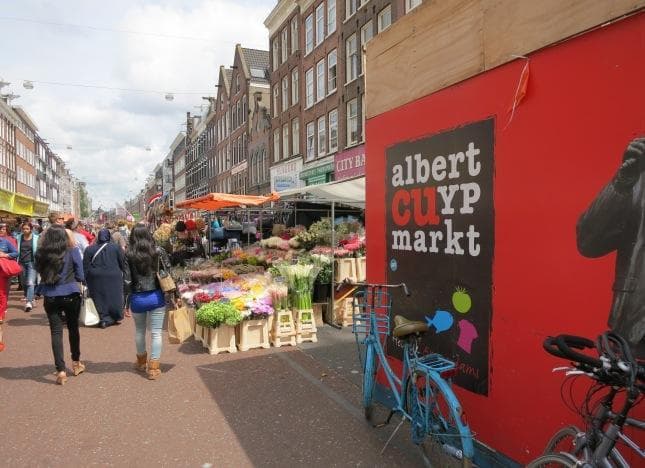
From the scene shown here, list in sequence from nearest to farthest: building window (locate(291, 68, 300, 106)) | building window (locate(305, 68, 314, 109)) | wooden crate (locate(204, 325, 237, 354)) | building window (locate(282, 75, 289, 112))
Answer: wooden crate (locate(204, 325, 237, 354)) → building window (locate(305, 68, 314, 109)) → building window (locate(291, 68, 300, 106)) → building window (locate(282, 75, 289, 112))

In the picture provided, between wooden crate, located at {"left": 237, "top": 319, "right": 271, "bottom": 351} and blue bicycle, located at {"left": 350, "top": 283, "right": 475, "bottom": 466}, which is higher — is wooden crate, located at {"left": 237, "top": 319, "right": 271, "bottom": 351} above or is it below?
below

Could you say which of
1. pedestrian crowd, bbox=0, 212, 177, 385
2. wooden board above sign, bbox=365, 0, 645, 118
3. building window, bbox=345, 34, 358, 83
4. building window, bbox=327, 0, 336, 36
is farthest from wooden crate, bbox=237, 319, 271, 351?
building window, bbox=327, 0, 336, 36

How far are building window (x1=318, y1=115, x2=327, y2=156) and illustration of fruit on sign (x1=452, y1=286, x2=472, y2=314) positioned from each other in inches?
888

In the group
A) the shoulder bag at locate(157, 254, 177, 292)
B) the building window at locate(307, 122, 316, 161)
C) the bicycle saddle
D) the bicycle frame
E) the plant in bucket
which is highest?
the building window at locate(307, 122, 316, 161)

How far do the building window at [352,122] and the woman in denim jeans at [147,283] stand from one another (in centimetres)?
1780

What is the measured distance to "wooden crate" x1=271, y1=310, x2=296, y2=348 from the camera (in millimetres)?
7082

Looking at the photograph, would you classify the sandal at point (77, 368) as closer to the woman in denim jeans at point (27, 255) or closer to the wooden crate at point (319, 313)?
the wooden crate at point (319, 313)

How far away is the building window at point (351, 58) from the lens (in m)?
22.4

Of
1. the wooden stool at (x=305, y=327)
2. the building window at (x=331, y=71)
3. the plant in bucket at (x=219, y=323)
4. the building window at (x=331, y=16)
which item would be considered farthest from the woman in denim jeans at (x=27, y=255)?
the building window at (x=331, y=16)

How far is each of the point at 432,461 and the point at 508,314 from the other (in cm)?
119

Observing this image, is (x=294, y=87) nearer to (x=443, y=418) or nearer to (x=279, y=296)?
(x=279, y=296)

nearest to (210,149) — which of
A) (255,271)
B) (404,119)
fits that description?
(255,271)

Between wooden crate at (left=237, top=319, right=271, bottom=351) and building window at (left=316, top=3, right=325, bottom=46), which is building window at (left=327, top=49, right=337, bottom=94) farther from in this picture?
wooden crate at (left=237, top=319, right=271, bottom=351)

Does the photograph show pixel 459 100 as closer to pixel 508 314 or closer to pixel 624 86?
pixel 624 86
